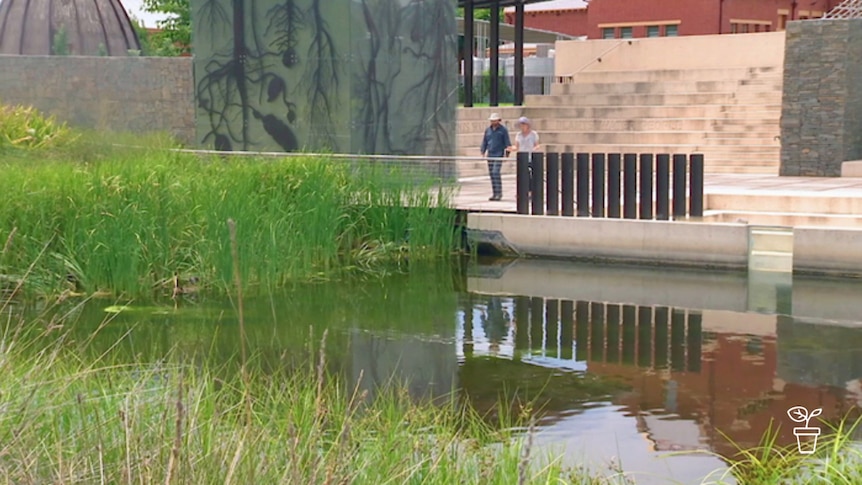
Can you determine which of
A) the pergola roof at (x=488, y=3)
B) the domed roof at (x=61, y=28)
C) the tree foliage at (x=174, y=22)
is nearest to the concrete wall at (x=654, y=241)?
the pergola roof at (x=488, y=3)

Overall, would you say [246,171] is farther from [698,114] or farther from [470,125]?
[698,114]

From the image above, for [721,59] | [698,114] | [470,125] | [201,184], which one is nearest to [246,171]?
[201,184]

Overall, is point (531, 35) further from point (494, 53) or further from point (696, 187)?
point (696, 187)

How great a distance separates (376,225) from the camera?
602 inches

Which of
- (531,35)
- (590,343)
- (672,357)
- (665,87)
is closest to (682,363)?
(672,357)

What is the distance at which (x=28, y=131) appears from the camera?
730 inches

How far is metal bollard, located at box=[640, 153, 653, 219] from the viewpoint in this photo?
15.3 m

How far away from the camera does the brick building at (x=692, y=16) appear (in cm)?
3488

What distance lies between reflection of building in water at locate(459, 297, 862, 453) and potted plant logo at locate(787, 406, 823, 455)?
71mm

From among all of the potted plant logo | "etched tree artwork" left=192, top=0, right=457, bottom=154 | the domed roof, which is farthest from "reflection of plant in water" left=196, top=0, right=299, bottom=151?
the potted plant logo

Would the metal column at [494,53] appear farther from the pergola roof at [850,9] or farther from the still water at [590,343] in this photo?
the still water at [590,343]

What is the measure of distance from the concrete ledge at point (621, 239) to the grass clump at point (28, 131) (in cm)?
657

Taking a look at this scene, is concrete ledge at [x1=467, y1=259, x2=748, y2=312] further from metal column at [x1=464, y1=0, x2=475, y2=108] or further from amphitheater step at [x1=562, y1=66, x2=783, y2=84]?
metal column at [x1=464, y1=0, x2=475, y2=108]

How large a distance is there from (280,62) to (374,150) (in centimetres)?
206
